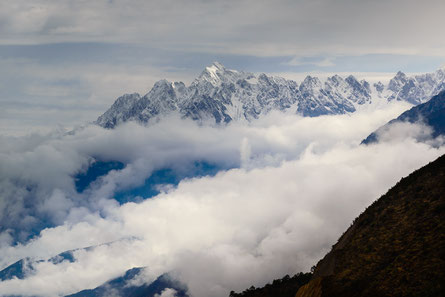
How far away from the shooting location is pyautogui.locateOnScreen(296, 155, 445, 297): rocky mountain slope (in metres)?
35.3

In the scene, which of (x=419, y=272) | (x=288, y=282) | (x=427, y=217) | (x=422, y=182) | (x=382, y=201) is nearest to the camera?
(x=419, y=272)

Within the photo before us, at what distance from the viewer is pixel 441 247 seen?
121 ft

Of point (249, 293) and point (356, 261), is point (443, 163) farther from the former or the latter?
point (249, 293)

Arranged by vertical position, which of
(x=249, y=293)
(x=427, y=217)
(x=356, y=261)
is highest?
(x=427, y=217)

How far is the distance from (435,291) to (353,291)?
9.22 metres

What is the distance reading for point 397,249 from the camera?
4156cm

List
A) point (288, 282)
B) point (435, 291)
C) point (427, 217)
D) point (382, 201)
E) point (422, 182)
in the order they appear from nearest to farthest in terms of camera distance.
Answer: point (435, 291) < point (427, 217) < point (422, 182) < point (382, 201) < point (288, 282)

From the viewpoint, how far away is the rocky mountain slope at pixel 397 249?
35.3m

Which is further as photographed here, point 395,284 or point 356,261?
point 356,261

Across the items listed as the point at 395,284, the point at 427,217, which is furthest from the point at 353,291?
the point at 427,217

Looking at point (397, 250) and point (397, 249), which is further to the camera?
point (397, 249)

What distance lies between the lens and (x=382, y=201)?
187ft

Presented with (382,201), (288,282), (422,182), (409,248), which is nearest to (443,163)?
(422,182)

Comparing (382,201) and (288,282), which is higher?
(382,201)
